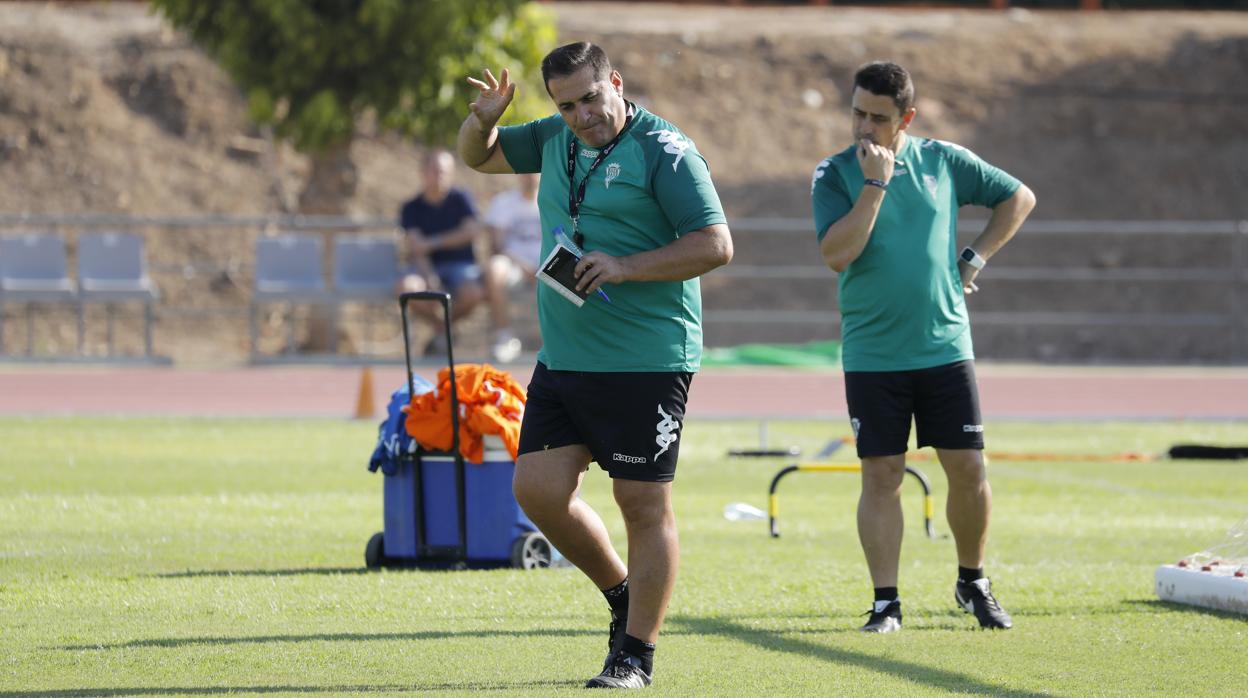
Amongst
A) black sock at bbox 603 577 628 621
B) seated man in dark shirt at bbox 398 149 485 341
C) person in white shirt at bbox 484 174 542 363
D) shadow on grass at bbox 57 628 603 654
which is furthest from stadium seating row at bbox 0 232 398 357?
black sock at bbox 603 577 628 621

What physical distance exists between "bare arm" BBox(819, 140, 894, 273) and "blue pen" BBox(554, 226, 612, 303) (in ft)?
4.14

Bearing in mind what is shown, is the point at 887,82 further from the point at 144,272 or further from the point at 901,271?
the point at 144,272

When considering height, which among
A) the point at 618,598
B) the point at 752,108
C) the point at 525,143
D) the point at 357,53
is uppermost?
the point at 752,108

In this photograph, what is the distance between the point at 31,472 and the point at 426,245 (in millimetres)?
9037

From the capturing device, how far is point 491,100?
618 centimetres

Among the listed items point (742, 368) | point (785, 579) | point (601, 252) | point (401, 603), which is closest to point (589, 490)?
point (785, 579)

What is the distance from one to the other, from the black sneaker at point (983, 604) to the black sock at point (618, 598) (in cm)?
151

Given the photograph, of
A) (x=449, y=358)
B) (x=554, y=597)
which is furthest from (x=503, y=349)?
(x=554, y=597)

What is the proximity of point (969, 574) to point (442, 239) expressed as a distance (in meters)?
14.0

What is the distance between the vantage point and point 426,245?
20453 millimetres

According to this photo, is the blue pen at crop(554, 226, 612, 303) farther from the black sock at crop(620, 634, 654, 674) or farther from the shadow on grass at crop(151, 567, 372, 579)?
the shadow on grass at crop(151, 567, 372, 579)

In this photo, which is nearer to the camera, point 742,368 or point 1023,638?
point 1023,638

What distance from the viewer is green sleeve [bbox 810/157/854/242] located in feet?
22.6

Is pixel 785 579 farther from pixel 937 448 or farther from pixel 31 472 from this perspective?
pixel 31 472
